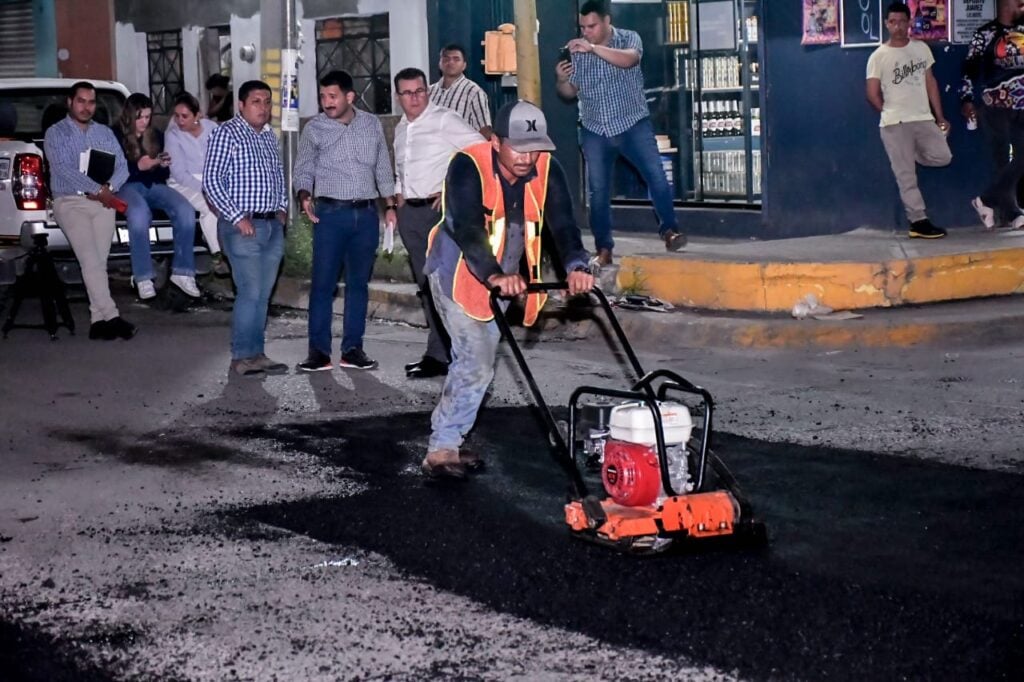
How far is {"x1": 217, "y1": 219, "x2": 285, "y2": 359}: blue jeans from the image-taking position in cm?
1122

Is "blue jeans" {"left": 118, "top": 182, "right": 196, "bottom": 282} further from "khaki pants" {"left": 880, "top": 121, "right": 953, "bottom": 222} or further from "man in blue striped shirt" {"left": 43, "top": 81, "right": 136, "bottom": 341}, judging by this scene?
"khaki pants" {"left": 880, "top": 121, "right": 953, "bottom": 222}

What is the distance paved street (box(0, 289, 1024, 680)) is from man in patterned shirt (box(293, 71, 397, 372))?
45 centimetres

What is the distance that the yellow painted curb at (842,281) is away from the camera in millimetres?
12117

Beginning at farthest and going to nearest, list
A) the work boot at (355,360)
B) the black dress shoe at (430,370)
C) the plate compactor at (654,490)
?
the work boot at (355,360) < the black dress shoe at (430,370) < the plate compactor at (654,490)

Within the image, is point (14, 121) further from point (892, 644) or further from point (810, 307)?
point (892, 644)

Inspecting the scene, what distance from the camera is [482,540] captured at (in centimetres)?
684

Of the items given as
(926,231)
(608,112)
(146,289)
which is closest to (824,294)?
(926,231)

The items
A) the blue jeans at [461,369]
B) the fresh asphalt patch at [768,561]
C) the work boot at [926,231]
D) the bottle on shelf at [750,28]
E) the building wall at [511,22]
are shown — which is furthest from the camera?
the building wall at [511,22]

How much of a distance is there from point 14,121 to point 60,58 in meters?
13.2

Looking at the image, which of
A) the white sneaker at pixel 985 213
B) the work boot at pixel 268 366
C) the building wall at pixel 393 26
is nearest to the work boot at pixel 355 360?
the work boot at pixel 268 366

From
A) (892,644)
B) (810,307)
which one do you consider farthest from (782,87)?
(892,644)

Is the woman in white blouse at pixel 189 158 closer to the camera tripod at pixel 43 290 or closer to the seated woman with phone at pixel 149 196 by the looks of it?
the seated woman with phone at pixel 149 196

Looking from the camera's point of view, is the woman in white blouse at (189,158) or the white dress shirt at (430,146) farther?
the woman in white blouse at (189,158)

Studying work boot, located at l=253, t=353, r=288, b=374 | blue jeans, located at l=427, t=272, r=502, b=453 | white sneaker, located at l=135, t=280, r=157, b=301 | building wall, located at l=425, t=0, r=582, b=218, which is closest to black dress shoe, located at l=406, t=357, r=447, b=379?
work boot, located at l=253, t=353, r=288, b=374
